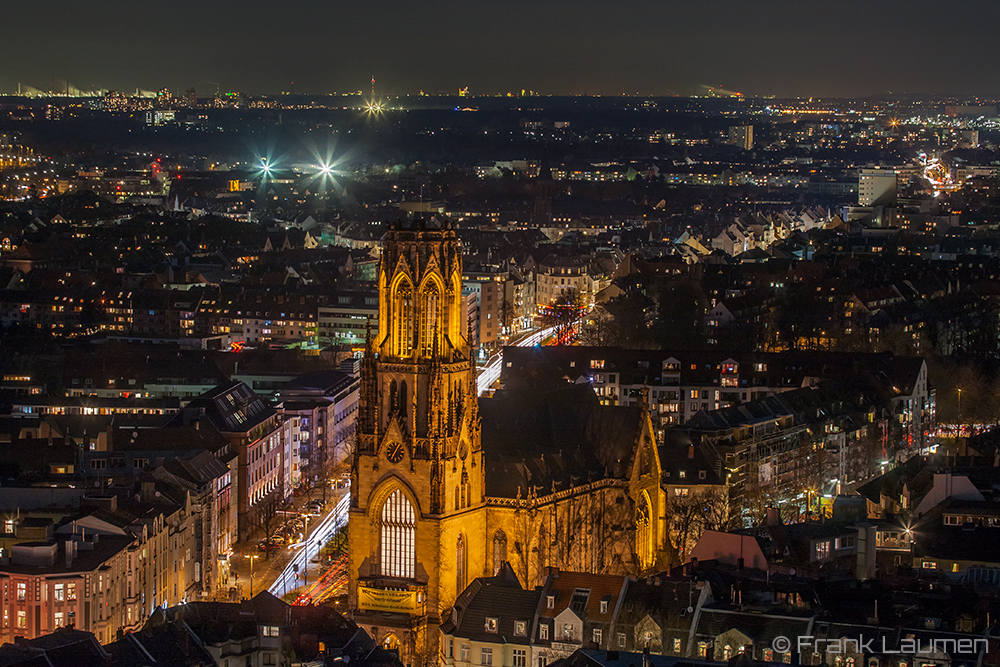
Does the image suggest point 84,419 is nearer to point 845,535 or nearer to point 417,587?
point 417,587

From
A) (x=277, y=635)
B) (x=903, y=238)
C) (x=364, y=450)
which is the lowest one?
(x=277, y=635)

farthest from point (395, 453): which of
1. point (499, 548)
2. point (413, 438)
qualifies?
point (499, 548)

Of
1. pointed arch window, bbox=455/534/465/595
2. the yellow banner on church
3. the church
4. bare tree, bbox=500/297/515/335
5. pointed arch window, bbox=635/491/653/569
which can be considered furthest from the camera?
bare tree, bbox=500/297/515/335

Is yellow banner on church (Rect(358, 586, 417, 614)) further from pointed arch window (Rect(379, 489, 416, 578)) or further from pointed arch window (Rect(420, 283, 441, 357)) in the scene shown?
pointed arch window (Rect(420, 283, 441, 357))

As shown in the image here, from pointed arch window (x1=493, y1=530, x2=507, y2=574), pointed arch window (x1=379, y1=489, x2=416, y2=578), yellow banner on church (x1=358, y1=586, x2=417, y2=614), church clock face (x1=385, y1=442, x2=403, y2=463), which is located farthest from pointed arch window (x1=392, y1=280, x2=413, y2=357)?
yellow banner on church (x1=358, y1=586, x2=417, y2=614)

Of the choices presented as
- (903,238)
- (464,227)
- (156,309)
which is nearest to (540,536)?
(156,309)

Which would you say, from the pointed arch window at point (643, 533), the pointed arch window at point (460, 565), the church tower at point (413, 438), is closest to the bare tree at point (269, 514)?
the church tower at point (413, 438)
